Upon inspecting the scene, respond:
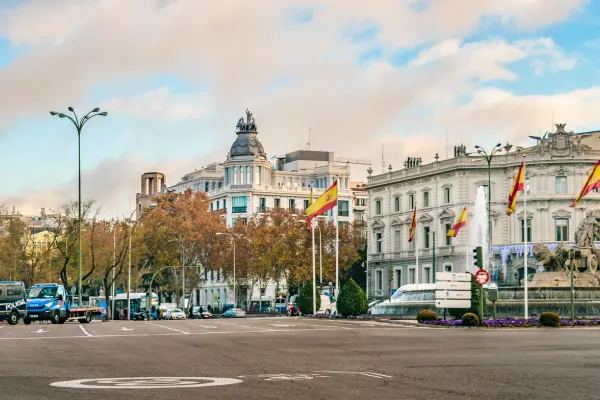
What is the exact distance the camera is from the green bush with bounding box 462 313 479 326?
145 ft

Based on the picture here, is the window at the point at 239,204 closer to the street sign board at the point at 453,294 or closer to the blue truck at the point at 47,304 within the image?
the blue truck at the point at 47,304

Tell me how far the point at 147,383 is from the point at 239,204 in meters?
126

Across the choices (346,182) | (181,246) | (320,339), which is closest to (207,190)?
(346,182)

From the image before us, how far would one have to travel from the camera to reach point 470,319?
4434 cm

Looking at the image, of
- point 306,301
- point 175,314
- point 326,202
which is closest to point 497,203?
point 175,314

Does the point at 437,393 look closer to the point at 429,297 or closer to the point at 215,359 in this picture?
the point at 215,359

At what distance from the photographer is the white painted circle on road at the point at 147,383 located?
1507cm

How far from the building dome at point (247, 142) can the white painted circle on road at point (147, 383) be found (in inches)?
4995

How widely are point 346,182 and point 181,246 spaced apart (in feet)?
153

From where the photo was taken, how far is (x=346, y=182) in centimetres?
14875

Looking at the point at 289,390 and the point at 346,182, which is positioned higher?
the point at 346,182

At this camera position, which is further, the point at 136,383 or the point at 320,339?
the point at 320,339

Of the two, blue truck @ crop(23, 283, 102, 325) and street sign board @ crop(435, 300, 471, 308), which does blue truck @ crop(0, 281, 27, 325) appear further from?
street sign board @ crop(435, 300, 471, 308)

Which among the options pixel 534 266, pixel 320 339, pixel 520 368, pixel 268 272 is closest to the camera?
pixel 520 368
